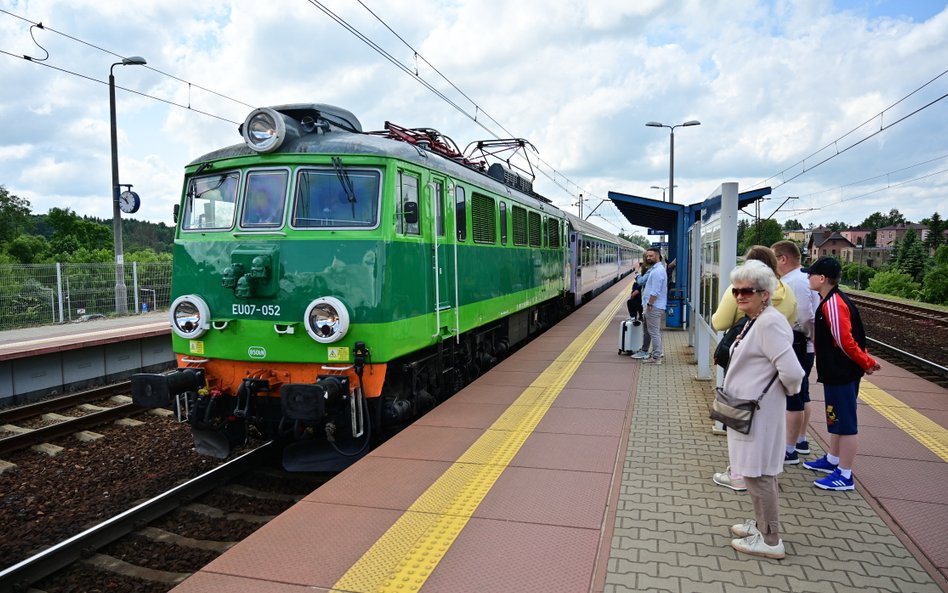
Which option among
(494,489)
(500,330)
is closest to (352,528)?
(494,489)

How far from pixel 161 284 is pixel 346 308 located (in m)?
18.0

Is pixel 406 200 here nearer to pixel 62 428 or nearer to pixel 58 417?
pixel 62 428

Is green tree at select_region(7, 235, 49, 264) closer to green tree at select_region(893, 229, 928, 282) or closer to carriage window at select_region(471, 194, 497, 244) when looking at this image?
carriage window at select_region(471, 194, 497, 244)

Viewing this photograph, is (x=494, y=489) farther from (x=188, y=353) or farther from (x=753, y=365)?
(x=188, y=353)

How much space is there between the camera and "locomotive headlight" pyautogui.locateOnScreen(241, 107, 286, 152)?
6.14 m

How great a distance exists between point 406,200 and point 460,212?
1.67 metres

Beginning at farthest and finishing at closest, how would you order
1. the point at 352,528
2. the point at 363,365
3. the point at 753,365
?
the point at 363,365 < the point at 352,528 < the point at 753,365

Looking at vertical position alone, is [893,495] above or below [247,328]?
below

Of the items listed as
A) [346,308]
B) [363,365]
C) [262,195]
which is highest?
[262,195]

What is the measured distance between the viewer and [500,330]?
Result: 11234 mm

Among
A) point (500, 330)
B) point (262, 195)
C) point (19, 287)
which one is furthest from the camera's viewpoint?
point (19, 287)

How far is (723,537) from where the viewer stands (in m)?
4.13

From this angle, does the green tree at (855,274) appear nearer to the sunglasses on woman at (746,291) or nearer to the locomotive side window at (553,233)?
the locomotive side window at (553,233)

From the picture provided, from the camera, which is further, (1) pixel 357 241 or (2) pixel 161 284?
(2) pixel 161 284
